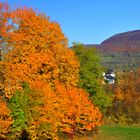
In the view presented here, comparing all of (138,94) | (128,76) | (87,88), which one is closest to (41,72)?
(87,88)

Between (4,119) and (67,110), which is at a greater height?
(67,110)

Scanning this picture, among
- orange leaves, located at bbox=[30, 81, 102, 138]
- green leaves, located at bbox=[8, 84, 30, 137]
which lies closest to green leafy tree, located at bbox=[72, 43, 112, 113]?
orange leaves, located at bbox=[30, 81, 102, 138]

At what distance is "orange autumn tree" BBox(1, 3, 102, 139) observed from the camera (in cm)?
4722

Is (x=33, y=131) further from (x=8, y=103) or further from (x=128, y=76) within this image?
(x=128, y=76)

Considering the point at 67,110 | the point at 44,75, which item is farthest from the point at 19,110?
the point at 67,110

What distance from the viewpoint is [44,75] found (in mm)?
50938

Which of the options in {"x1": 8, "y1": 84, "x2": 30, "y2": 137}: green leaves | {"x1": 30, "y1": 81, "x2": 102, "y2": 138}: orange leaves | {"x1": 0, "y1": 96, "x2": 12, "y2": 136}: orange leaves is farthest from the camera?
{"x1": 30, "y1": 81, "x2": 102, "y2": 138}: orange leaves

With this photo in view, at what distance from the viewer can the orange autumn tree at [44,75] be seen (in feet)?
155

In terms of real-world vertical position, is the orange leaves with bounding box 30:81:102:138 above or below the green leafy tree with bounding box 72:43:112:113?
below

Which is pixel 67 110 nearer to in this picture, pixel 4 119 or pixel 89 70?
pixel 4 119

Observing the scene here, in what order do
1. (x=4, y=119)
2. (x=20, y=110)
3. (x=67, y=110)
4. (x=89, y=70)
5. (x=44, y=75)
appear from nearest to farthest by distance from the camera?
(x=4, y=119) < (x=20, y=110) < (x=44, y=75) < (x=67, y=110) < (x=89, y=70)

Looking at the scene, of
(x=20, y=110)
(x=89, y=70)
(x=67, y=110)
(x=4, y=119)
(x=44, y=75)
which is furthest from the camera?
(x=89, y=70)

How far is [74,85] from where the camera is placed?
56.0 meters

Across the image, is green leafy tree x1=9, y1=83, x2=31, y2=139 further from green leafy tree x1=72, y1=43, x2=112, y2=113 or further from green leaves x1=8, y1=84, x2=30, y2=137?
green leafy tree x1=72, y1=43, x2=112, y2=113
